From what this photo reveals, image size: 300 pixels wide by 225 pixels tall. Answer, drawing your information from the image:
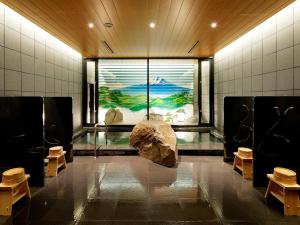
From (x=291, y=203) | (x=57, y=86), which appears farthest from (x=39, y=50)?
(x=291, y=203)

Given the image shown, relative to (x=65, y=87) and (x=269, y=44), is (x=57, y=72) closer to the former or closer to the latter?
(x=65, y=87)

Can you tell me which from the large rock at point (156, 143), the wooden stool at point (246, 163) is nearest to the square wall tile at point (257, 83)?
the wooden stool at point (246, 163)

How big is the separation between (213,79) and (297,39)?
5.32 metres

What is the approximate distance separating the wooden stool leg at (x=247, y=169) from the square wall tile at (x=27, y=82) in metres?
4.66

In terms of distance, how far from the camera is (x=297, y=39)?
3719mm

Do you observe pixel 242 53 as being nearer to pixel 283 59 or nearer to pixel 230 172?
pixel 283 59

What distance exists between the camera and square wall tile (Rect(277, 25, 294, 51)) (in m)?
3.89

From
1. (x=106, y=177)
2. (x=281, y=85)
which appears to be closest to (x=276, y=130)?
(x=281, y=85)

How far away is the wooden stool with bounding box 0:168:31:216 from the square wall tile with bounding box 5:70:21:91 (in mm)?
1797

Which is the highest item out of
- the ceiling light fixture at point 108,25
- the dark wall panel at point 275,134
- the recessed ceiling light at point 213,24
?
the recessed ceiling light at point 213,24

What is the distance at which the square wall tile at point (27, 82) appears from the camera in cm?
458

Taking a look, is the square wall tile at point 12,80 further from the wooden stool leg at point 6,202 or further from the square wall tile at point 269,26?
the square wall tile at point 269,26

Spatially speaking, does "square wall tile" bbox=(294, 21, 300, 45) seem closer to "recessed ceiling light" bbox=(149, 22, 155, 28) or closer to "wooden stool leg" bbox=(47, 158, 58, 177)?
"recessed ceiling light" bbox=(149, 22, 155, 28)

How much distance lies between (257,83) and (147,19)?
2970 mm
